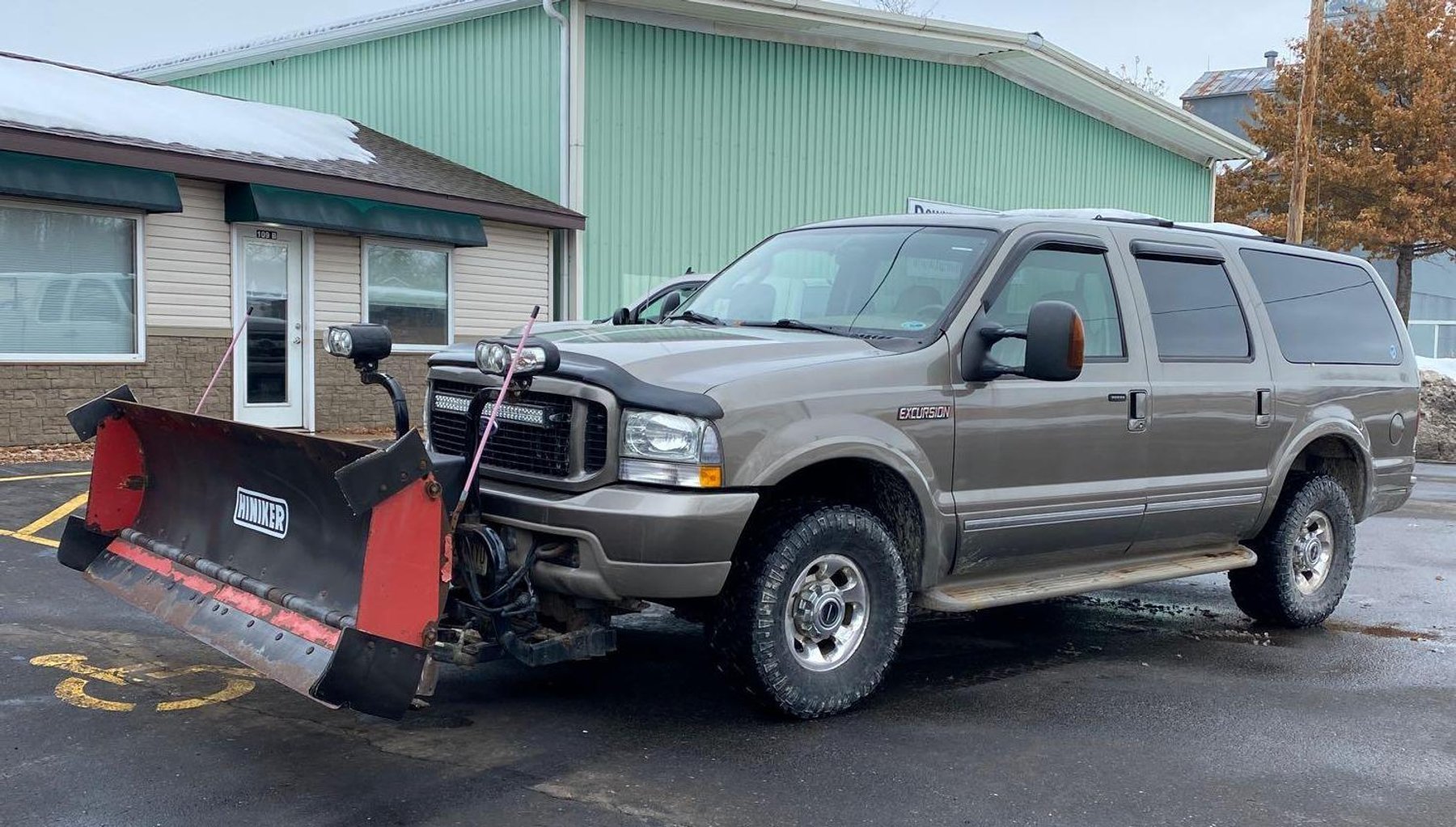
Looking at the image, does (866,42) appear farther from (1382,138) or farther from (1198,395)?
(1382,138)

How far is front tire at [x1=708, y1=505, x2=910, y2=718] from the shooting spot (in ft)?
15.8

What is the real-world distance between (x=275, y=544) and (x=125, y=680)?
104 centimetres

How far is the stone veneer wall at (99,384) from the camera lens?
12.7 m

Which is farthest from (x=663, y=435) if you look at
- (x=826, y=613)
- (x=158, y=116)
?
(x=158, y=116)

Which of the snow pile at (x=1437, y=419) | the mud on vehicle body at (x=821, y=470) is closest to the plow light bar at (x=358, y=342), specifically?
the mud on vehicle body at (x=821, y=470)

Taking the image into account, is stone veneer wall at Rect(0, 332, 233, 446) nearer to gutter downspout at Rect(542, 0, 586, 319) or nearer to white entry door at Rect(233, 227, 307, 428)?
white entry door at Rect(233, 227, 307, 428)

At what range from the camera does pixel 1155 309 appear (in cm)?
639

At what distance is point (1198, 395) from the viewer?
639 cm

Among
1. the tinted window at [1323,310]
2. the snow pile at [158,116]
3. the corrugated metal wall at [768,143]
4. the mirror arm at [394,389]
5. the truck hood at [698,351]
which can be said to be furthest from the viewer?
the corrugated metal wall at [768,143]

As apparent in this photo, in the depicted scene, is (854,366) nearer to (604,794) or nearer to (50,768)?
(604,794)

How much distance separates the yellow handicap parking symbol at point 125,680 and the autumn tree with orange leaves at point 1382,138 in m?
27.5

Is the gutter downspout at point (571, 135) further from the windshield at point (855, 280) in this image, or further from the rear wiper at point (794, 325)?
the rear wiper at point (794, 325)

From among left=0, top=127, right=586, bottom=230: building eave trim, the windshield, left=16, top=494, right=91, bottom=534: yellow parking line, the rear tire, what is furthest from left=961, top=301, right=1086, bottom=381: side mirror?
left=0, top=127, right=586, bottom=230: building eave trim

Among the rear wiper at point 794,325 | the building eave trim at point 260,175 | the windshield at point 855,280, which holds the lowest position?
the rear wiper at point 794,325
